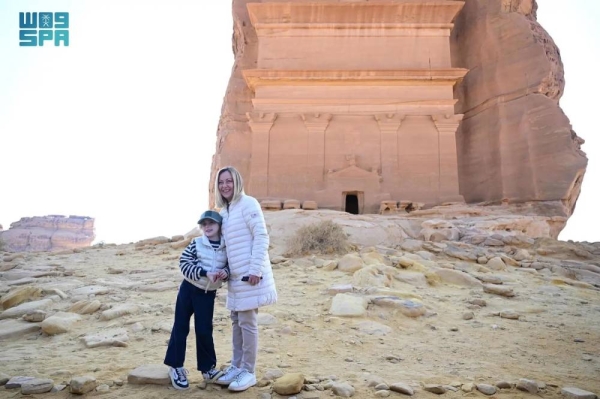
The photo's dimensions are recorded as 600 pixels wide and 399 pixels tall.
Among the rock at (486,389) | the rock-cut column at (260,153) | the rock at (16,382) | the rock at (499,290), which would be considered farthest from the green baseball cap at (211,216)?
the rock-cut column at (260,153)

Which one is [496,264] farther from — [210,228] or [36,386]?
[36,386]

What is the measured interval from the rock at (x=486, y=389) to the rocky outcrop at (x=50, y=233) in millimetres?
25508

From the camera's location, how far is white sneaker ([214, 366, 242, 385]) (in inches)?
112

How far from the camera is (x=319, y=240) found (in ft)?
28.6

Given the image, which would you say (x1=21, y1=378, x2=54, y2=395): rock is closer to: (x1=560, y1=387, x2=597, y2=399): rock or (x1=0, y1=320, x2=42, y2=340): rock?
(x1=0, y1=320, x2=42, y2=340): rock

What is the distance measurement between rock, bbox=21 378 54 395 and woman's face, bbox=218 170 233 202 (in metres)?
1.89

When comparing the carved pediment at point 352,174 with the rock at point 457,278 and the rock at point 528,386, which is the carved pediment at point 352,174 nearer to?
the rock at point 457,278

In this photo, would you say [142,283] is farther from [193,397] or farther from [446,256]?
[446,256]

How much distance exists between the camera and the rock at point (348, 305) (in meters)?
4.59

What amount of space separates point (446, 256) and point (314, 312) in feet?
15.1

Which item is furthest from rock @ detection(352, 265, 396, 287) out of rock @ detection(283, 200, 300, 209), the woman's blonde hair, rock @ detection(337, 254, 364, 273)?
rock @ detection(283, 200, 300, 209)

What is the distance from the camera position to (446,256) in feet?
27.0

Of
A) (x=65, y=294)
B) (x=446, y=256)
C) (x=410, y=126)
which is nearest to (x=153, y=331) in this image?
(x=65, y=294)

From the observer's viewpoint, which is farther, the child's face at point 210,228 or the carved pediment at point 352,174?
the carved pediment at point 352,174
